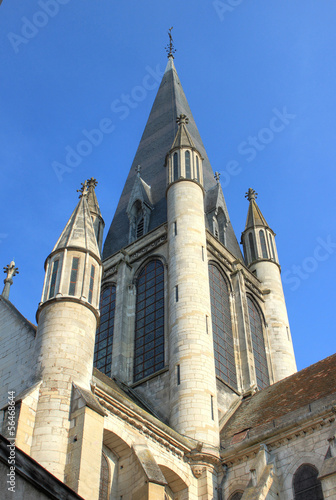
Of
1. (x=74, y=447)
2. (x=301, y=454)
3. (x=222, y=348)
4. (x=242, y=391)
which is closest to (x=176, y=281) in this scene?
(x=222, y=348)

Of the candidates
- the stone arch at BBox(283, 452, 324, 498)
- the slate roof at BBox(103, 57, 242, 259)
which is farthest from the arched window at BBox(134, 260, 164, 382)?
the stone arch at BBox(283, 452, 324, 498)

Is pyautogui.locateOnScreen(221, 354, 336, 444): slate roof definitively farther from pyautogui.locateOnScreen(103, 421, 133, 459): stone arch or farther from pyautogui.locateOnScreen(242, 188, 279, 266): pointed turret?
pyautogui.locateOnScreen(242, 188, 279, 266): pointed turret

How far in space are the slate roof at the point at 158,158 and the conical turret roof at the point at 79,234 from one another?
952cm

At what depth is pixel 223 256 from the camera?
26750 mm

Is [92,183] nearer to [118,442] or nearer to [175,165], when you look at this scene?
[175,165]

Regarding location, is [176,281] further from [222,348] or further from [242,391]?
[242,391]

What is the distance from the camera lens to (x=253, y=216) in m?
32.3

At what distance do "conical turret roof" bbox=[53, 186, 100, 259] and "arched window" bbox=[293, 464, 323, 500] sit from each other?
7.74 m

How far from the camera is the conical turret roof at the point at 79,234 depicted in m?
17.1

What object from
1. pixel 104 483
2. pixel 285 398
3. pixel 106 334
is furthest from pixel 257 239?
pixel 104 483

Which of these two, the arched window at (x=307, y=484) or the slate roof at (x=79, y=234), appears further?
the slate roof at (x=79, y=234)

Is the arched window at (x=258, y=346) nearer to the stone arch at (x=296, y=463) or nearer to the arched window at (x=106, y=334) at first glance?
the arched window at (x=106, y=334)

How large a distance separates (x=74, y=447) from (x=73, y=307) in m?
4.01

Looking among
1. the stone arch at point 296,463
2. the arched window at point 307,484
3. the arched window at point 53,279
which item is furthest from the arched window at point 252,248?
the arched window at point 307,484
